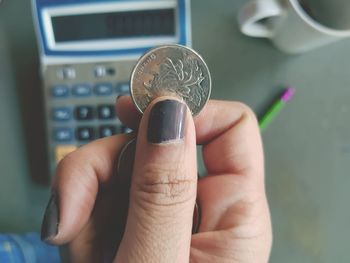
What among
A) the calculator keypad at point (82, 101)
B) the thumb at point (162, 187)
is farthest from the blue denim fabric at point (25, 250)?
the thumb at point (162, 187)

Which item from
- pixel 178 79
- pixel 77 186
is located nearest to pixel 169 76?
pixel 178 79

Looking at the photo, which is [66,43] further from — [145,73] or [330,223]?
[330,223]

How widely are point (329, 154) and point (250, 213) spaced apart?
5.7 inches

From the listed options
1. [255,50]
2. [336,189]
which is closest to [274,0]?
[255,50]

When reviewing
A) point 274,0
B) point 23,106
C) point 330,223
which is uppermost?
point 274,0

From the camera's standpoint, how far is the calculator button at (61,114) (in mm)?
468

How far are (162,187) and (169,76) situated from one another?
0.07 metres

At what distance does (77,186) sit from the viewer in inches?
14.4

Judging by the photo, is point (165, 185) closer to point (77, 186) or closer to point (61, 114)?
point (77, 186)

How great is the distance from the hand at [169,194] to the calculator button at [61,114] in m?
0.09

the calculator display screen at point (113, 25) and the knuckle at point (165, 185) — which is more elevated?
the calculator display screen at point (113, 25)

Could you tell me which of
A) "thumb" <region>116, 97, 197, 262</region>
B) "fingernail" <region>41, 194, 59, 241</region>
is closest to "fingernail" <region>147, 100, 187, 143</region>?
"thumb" <region>116, 97, 197, 262</region>

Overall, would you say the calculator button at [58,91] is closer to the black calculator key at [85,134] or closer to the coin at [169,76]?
the black calculator key at [85,134]

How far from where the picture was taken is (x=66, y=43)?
468 millimetres
